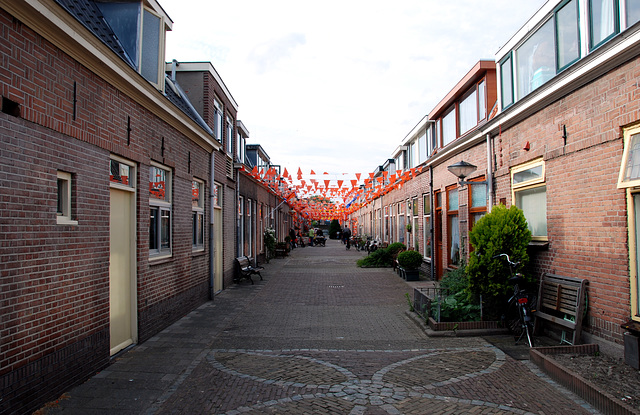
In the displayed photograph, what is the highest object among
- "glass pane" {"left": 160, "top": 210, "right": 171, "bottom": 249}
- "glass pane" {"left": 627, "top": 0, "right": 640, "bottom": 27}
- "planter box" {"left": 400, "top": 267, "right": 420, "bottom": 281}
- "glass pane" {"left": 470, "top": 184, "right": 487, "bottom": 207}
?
"glass pane" {"left": 627, "top": 0, "right": 640, "bottom": 27}

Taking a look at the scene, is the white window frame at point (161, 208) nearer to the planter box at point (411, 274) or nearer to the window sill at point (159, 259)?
the window sill at point (159, 259)

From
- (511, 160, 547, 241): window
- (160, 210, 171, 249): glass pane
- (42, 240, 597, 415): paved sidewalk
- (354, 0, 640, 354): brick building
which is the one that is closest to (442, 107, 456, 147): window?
(354, 0, 640, 354): brick building

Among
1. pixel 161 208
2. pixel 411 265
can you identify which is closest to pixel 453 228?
pixel 411 265

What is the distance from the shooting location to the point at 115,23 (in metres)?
7.19

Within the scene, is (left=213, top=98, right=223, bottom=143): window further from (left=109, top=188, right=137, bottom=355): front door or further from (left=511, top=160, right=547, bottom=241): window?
(left=511, top=160, right=547, bottom=241): window

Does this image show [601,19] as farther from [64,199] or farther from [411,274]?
[411,274]

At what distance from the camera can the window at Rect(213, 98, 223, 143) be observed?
39.4ft

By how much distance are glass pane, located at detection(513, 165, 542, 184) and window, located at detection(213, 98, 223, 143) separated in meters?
7.87

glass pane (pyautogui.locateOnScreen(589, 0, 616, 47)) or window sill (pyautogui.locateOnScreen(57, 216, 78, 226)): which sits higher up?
glass pane (pyautogui.locateOnScreen(589, 0, 616, 47))

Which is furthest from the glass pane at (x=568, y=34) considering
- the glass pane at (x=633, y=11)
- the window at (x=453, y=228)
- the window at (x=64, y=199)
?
the window at (x=64, y=199)

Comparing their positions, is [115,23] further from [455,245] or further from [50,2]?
[455,245]

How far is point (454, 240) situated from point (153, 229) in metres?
8.59

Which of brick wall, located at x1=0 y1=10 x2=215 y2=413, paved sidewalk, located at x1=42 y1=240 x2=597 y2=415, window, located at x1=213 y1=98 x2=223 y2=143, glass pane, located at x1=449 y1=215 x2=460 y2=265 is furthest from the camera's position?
glass pane, located at x1=449 y1=215 x2=460 y2=265

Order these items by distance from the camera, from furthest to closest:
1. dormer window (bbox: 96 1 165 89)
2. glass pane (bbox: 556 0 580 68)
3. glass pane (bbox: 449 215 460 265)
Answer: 1. glass pane (bbox: 449 215 460 265)
2. dormer window (bbox: 96 1 165 89)
3. glass pane (bbox: 556 0 580 68)
